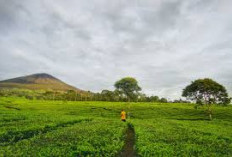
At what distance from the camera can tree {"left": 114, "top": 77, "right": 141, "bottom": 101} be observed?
106m

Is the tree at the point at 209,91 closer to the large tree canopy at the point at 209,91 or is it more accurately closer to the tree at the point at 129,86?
the large tree canopy at the point at 209,91

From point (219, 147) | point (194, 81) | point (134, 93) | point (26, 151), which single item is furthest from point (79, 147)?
point (134, 93)

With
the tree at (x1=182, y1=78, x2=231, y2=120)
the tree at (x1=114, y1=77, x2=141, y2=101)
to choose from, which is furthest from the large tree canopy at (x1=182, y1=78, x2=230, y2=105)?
the tree at (x1=114, y1=77, x2=141, y2=101)

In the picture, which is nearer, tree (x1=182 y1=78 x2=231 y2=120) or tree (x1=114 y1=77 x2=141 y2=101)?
tree (x1=182 y1=78 x2=231 y2=120)

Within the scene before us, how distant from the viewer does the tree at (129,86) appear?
10562 cm

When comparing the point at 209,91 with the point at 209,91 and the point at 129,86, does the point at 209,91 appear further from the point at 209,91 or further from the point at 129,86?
the point at 129,86

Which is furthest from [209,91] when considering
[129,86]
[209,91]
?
[129,86]

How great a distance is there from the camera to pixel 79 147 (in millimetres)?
19094

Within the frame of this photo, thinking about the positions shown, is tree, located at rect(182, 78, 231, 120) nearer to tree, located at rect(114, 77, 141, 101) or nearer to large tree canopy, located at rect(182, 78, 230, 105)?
large tree canopy, located at rect(182, 78, 230, 105)

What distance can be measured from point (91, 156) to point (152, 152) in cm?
521

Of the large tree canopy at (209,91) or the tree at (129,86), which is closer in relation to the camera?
the large tree canopy at (209,91)

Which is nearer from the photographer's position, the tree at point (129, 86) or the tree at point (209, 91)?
the tree at point (209, 91)

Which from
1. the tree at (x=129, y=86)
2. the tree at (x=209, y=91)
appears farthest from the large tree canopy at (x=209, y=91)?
the tree at (x=129, y=86)

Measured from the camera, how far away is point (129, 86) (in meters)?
106
